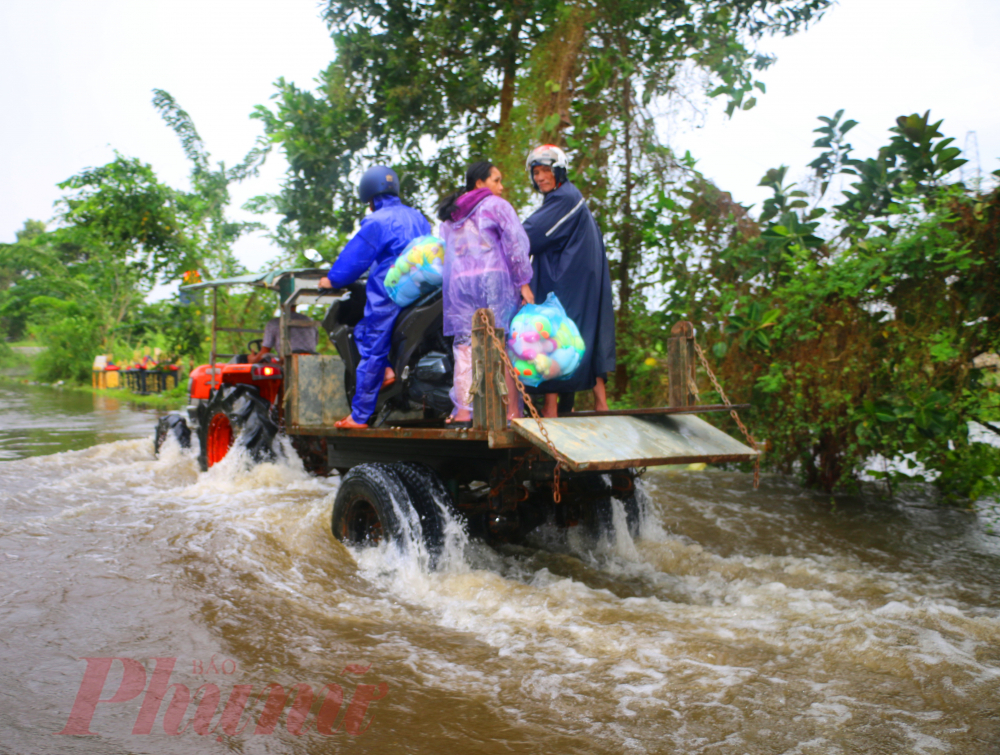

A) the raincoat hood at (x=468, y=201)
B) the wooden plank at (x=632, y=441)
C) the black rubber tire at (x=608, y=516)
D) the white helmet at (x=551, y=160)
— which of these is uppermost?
the white helmet at (x=551, y=160)

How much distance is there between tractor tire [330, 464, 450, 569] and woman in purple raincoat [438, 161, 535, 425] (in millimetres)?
402

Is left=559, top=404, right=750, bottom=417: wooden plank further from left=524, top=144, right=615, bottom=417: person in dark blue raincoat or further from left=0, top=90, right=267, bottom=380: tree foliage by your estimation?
left=0, top=90, right=267, bottom=380: tree foliage

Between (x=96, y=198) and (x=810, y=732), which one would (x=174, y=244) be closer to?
(x=96, y=198)

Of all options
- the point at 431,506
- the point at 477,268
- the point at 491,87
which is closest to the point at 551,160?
the point at 477,268

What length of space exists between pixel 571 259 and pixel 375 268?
4.09ft

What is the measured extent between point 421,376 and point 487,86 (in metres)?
8.57

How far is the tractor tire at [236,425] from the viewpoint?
6.47m

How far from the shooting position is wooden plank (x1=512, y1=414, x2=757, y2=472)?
11.0 feet

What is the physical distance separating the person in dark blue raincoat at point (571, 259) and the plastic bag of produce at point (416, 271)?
1.79 ft

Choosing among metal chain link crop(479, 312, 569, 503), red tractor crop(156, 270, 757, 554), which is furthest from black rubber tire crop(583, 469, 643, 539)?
metal chain link crop(479, 312, 569, 503)

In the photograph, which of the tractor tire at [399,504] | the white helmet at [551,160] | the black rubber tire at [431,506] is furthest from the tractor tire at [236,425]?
the white helmet at [551,160]

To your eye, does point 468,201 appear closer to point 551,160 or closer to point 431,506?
point 551,160

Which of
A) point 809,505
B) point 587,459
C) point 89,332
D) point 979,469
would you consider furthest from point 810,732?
point 89,332

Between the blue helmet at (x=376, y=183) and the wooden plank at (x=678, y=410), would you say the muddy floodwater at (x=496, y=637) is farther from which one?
the blue helmet at (x=376, y=183)
